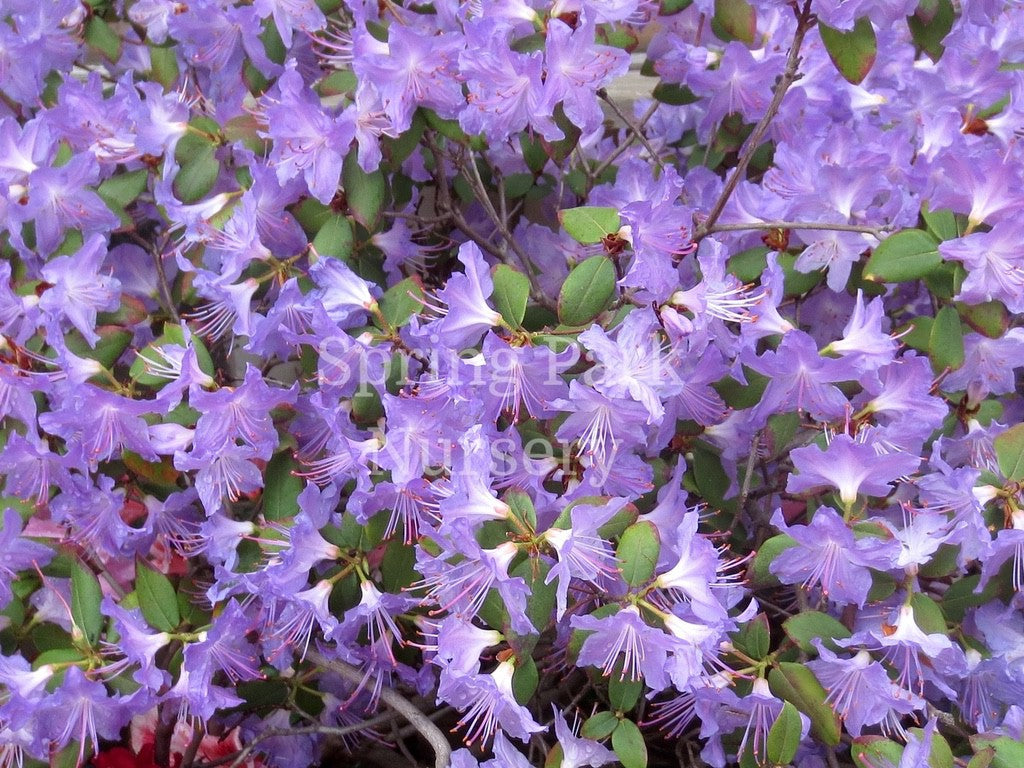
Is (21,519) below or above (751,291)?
below

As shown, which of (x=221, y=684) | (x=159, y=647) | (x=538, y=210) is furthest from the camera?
(x=538, y=210)

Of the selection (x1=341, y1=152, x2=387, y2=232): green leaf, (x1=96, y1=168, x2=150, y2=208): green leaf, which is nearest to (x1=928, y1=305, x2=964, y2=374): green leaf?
(x1=341, y1=152, x2=387, y2=232): green leaf

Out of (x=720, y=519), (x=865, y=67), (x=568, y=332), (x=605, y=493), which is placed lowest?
(x=720, y=519)

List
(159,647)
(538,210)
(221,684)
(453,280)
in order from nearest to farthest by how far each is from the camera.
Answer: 1. (453,280)
2. (159,647)
3. (221,684)
4. (538,210)

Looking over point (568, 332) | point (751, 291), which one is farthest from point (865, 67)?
point (568, 332)

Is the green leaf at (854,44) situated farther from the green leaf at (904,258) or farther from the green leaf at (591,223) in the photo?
the green leaf at (591,223)

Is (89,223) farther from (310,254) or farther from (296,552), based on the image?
(296,552)

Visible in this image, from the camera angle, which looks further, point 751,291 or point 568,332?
point 751,291
